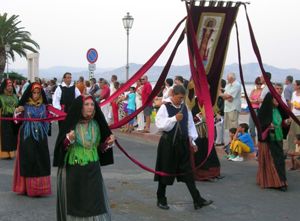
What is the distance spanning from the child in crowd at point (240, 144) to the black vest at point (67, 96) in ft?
11.8

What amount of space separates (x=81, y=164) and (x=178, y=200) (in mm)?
2572

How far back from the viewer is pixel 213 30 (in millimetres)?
7832

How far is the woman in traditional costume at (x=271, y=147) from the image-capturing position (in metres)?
8.27

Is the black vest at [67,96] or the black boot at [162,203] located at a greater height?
the black vest at [67,96]

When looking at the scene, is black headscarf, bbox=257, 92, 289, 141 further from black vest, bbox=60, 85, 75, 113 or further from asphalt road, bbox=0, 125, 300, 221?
black vest, bbox=60, 85, 75, 113

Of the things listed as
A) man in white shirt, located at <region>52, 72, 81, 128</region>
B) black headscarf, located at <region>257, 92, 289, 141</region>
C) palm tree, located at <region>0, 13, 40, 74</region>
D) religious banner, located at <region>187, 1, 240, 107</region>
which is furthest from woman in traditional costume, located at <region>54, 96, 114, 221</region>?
palm tree, located at <region>0, 13, 40, 74</region>

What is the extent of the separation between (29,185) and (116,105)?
965 centimetres

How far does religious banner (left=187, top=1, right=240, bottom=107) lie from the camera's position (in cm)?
755

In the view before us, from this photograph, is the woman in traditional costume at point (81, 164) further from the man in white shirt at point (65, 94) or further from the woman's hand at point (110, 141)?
the man in white shirt at point (65, 94)

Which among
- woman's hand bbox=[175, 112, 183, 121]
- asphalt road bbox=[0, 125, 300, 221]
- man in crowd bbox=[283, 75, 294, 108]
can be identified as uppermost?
man in crowd bbox=[283, 75, 294, 108]

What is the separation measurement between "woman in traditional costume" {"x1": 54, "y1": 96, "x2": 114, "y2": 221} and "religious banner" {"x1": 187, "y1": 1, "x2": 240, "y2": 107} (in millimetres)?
2844

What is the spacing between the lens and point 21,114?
7629 mm

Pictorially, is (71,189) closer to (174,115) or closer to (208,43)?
(174,115)

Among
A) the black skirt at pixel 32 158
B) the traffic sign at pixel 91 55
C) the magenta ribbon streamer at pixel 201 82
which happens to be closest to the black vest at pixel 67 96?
the black skirt at pixel 32 158
